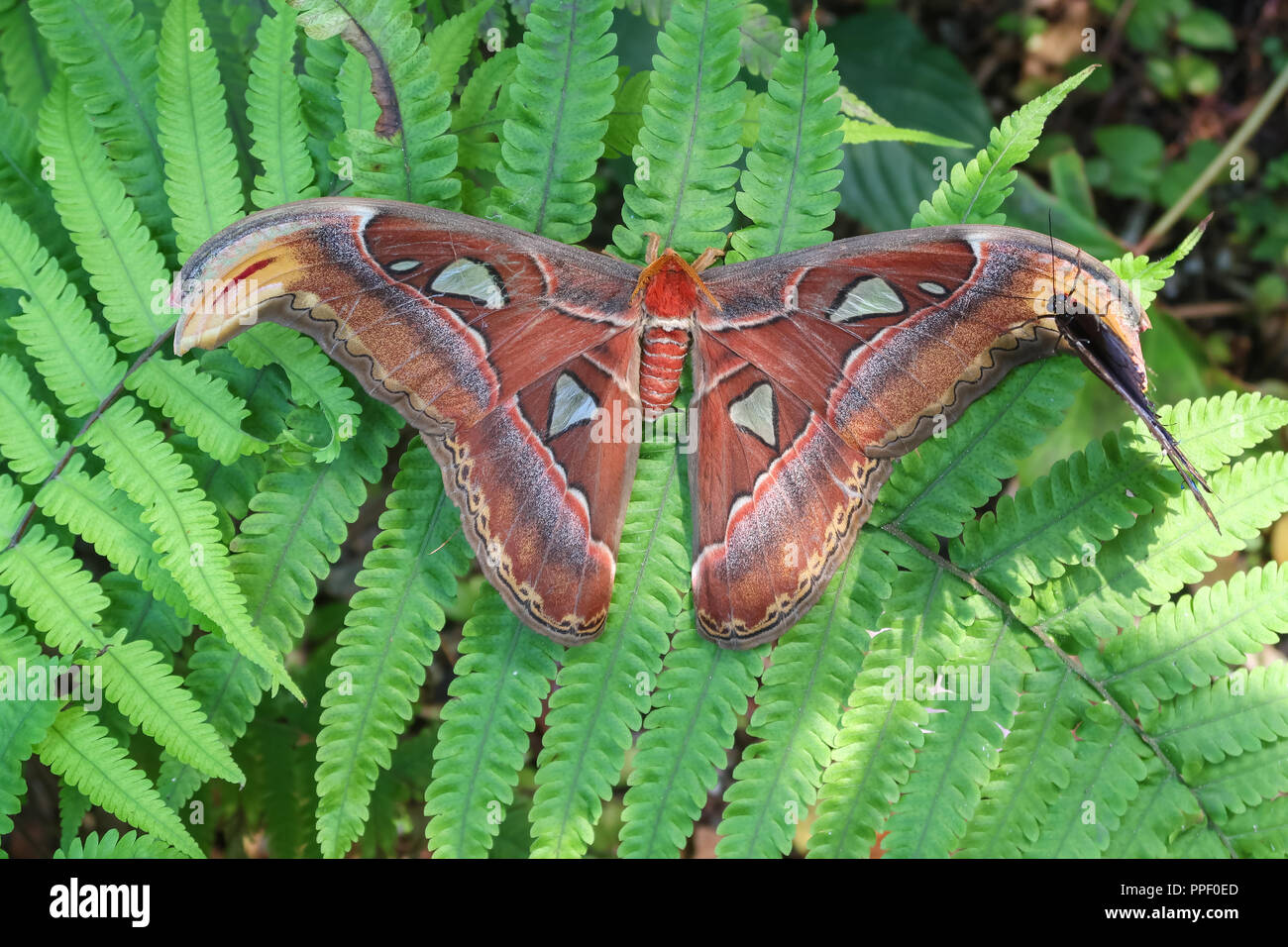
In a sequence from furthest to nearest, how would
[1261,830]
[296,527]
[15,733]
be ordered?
1. [296,527]
2. [1261,830]
3. [15,733]

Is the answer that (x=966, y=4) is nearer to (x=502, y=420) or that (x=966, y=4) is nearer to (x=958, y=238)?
(x=958, y=238)

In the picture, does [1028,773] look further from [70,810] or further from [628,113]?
[70,810]

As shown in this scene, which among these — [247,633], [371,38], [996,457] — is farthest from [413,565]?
[996,457]

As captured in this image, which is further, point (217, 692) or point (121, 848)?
point (217, 692)

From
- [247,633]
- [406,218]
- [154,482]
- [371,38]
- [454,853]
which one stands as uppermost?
[371,38]

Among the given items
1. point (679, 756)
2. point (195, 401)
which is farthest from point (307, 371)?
point (679, 756)

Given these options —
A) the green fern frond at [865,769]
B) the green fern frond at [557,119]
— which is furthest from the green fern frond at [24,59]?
the green fern frond at [865,769]

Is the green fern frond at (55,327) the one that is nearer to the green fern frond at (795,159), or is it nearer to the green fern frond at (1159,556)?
the green fern frond at (795,159)

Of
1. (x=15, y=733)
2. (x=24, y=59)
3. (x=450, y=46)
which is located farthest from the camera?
(x=24, y=59)
